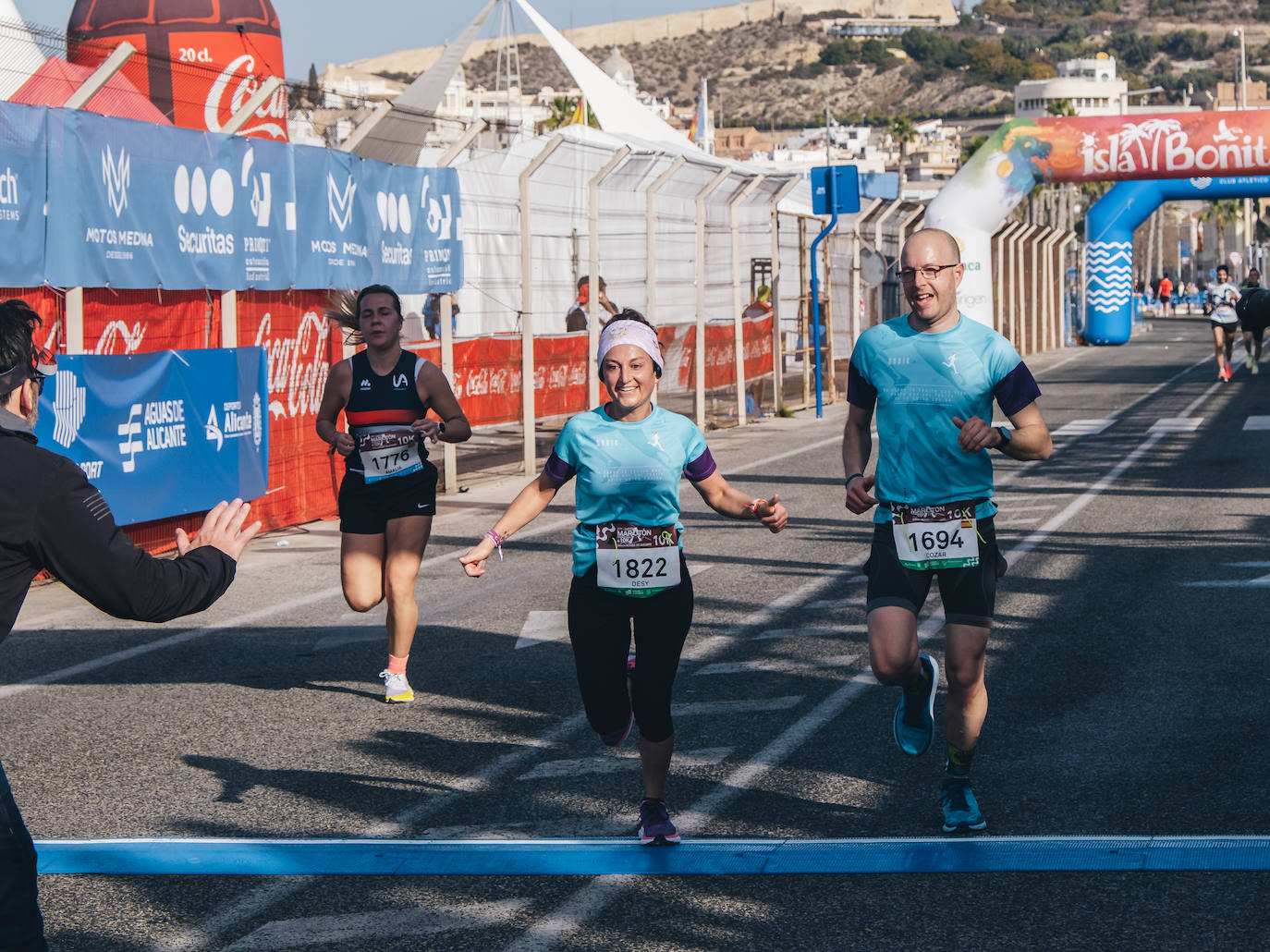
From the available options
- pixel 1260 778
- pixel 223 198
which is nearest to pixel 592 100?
pixel 223 198

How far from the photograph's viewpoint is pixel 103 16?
78.9 ft

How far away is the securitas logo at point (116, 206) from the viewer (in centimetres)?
1166

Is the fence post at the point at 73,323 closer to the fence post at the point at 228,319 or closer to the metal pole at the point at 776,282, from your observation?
the fence post at the point at 228,319

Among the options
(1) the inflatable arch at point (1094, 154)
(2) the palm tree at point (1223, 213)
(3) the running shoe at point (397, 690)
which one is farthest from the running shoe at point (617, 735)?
(2) the palm tree at point (1223, 213)

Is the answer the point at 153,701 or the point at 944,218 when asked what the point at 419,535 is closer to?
the point at 153,701

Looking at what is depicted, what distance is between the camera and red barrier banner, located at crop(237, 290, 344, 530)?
14.1 meters

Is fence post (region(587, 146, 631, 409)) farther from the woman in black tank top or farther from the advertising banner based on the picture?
the woman in black tank top

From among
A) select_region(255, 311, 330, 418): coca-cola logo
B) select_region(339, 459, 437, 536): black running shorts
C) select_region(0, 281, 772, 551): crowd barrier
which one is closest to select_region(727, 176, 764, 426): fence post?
select_region(0, 281, 772, 551): crowd barrier

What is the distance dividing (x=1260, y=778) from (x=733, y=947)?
8.37 ft

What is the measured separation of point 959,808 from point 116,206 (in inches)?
332

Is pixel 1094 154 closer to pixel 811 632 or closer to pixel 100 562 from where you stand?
pixel 811 632

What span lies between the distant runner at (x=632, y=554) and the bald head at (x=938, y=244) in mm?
974

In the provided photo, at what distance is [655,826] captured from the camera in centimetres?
545

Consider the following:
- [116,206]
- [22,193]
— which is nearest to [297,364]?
[116,206]
